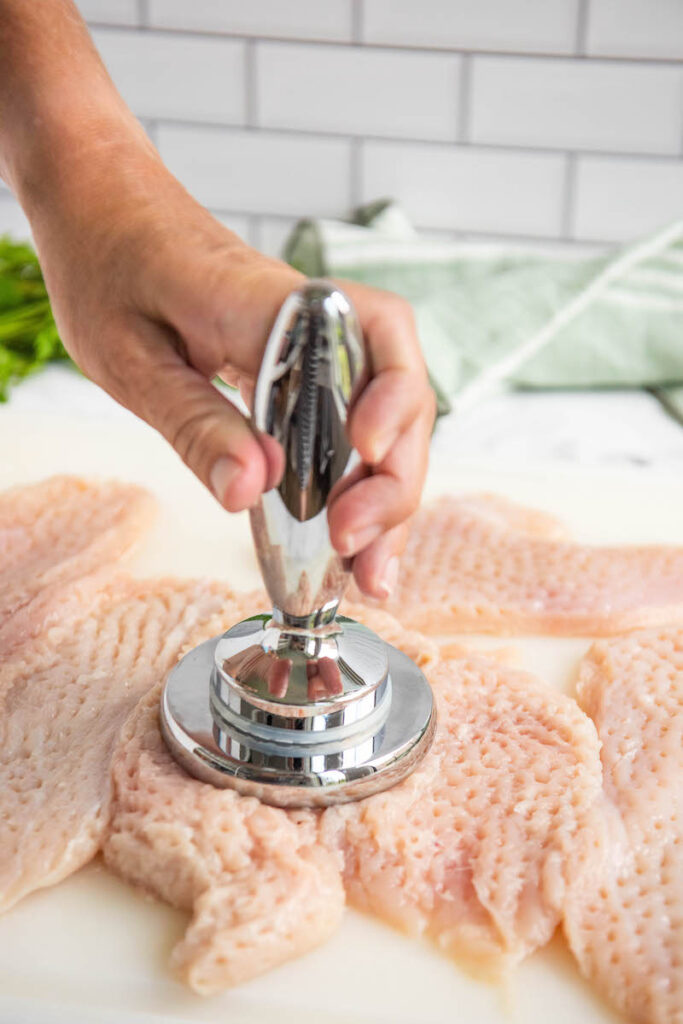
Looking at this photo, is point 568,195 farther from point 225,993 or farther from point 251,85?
point 225,993

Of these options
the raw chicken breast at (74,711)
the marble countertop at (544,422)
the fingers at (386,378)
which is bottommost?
the marble countertop at (544,422)

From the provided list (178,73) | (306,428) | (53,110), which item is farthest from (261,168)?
(306,428)

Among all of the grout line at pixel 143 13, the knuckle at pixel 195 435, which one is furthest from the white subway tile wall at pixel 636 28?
the knuckle at pixel 195 435

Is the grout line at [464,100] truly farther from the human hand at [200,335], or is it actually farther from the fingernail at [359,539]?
the fingernail at [359,539]

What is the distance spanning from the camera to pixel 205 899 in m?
0.58

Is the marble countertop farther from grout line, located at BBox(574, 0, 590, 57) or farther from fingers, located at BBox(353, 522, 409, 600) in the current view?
fingers, located at BBox(353, 522, 409, 600)

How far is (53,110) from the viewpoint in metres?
0.86

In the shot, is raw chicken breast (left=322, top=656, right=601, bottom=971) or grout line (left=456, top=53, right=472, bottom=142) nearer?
raw chicken breast (left=322, top=656, right=601, bottom=971)

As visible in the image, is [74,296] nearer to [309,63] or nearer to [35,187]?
[35,187]

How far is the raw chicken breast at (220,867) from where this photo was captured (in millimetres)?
557

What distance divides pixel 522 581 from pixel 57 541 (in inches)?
A: 16.0

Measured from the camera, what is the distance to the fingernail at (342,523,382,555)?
63cm

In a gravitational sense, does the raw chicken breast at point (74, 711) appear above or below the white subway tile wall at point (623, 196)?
below

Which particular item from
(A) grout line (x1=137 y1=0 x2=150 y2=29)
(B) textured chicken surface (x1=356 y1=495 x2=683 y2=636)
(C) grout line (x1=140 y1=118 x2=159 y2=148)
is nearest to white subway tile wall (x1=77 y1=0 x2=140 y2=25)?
(A) grout line (x1=137 y1=0 x2=150 y2=29)
